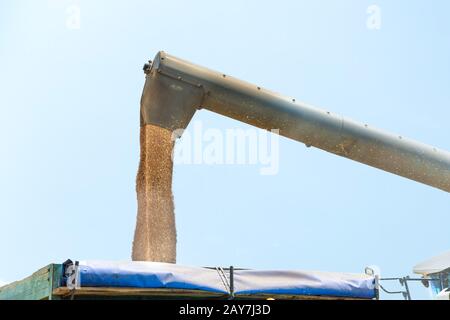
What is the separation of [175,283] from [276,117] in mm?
5099

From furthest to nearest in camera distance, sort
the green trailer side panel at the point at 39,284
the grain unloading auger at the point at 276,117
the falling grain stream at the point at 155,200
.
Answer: the grain unloading auger at the point at 276,117 → the falling grain stream at the point at 155,200 → the green trailer side panel at the point at 39,284

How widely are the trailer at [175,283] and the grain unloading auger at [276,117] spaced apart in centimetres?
404

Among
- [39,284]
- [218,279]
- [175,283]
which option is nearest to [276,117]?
[218,279]

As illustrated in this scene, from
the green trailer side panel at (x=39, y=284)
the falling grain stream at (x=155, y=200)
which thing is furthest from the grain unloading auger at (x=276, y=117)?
the green trailer side panel at (x=39, y=284)

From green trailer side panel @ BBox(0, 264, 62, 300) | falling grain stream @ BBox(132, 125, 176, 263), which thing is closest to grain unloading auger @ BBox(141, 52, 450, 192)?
falling grain stream @ BBox(132, 125, 176, 263)

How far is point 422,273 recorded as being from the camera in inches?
518

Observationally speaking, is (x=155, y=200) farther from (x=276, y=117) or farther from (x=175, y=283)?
(x=175, y=283)

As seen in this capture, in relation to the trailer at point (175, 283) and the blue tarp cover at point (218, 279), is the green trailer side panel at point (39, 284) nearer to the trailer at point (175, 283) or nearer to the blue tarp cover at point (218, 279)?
the trailer at point (175, 283)

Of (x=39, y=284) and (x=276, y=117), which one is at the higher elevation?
(x=276, y=117)

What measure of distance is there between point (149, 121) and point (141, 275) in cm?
430

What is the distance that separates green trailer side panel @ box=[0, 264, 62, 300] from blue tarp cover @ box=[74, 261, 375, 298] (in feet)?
0.69

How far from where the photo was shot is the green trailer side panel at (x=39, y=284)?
627 centimetres

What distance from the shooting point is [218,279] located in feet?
22.5
